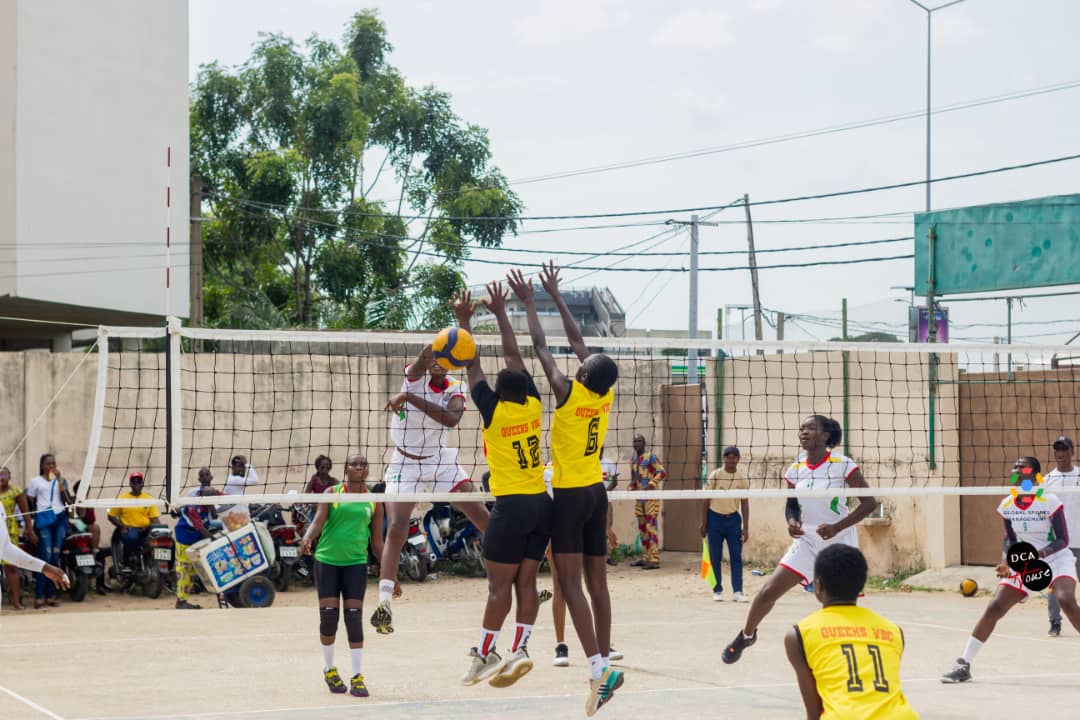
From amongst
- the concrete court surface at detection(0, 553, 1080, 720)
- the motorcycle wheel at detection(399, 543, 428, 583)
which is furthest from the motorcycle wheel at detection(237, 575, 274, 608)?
the motorcycle wheel at detection(399, 543, 428, 583)

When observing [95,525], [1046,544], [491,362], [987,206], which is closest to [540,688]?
[1046,544]

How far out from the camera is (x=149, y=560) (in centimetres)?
1680

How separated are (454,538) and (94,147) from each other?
11.2 meters

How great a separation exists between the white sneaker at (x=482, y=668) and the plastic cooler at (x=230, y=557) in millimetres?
8521

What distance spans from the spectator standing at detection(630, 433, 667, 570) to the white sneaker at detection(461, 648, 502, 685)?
1088cm

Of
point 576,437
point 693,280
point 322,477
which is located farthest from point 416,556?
point 693,280

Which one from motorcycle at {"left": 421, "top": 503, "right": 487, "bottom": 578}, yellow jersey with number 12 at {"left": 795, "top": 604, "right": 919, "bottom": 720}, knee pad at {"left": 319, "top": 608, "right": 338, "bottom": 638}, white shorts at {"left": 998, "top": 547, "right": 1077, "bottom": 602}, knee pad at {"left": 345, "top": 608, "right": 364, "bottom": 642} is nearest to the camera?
yellow jersey with number 12 at {"left": 795, "top": 604, "right": 919, "bottom": 720}

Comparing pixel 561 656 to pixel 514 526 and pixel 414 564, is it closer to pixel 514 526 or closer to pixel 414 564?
pixel 514 526

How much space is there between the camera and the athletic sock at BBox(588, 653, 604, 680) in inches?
306

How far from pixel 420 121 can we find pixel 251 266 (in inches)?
235

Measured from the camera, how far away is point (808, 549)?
9.41 meters

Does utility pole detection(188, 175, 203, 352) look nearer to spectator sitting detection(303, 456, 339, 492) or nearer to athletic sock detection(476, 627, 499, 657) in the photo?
spectator sitting detection(303, 456, 339, 492)

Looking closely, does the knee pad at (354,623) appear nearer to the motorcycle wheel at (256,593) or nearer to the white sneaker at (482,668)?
the white sneaker at (482,668)

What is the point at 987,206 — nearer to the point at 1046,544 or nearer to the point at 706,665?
the point at 1046,544
